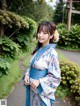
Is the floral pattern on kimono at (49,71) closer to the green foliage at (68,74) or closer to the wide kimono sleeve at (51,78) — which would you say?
the wide kimono sleeve at (51,78)

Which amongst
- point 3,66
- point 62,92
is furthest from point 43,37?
point 62,92

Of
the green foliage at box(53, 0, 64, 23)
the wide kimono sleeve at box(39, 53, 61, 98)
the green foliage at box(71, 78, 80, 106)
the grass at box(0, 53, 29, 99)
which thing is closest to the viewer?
the wide kimono sleeve at box(39, 53, 61, 98)

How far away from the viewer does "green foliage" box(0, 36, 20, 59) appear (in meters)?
7.99

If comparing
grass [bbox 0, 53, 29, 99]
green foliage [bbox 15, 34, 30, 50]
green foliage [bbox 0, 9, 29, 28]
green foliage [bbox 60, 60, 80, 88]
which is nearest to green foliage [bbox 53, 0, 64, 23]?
green foliage [bbox 15, 34, 30, 50]

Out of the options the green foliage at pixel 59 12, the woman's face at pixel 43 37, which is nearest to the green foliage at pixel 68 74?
the woman's face at pixel 43 37

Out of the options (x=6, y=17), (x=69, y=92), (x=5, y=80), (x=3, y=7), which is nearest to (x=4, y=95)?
(x=5, y=80)

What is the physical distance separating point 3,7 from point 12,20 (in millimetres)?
1471

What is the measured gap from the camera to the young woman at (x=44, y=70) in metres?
3.50

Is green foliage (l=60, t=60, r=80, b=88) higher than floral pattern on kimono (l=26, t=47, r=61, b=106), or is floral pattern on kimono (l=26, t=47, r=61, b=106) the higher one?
floral pattern on kimono (l=26, t=47, r=61, b=106)

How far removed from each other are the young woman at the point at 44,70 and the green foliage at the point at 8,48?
4287 millimetres

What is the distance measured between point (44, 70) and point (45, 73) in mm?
43

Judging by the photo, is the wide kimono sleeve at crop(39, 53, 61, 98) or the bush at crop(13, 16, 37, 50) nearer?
the wide kimono sleeve at crop(39, 53, 61, 98)

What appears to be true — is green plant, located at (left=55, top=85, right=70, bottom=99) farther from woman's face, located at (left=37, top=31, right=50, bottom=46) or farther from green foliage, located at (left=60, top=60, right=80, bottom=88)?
woman's face, located at (left=37, top=31, right=50, bottom=46)

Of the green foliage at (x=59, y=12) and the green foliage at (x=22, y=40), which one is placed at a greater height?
the green foliage at (x=59, y=12)
